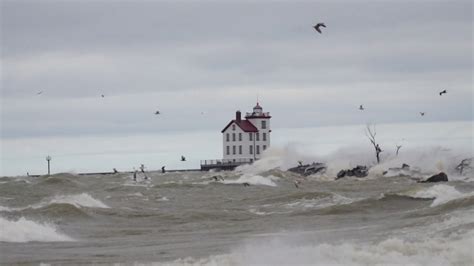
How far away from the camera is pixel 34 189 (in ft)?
157

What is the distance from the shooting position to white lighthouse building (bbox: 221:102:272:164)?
97.9 metres

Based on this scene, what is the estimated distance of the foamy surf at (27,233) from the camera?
72.2ft

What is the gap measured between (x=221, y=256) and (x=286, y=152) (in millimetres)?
78640

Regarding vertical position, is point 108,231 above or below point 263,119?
below

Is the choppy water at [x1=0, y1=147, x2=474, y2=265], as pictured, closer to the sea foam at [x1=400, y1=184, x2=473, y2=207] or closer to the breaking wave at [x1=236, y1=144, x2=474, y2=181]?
the sea foam at [x1=400, y1=184, x2=473, y2=207]

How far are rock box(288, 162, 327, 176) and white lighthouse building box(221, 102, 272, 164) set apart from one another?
12907 millimetres

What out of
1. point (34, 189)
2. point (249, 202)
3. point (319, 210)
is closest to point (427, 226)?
point (319, 210)

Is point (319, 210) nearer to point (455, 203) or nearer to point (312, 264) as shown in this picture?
point (455, 203)

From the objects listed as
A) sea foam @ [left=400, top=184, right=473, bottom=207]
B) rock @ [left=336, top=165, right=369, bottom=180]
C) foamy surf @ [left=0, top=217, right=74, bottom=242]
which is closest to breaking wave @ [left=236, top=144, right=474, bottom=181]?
rock @ [left=336, top=165, right=369, bottom=180]

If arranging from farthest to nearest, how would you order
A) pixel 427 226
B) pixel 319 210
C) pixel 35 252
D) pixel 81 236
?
1. pixel 319 210
2. pixel 81 236
3. pixel 427 226
4. pixel 35 252

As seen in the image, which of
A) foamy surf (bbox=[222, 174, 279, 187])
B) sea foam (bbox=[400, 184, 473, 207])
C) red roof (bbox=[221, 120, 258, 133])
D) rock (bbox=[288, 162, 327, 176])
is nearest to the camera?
sea foam (bbox=[400, 184, 473, 207])

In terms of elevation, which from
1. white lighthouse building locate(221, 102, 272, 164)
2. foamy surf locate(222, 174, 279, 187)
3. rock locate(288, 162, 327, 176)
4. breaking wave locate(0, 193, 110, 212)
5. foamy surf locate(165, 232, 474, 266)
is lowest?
foamy surf locate(165, 232, 474, 266)

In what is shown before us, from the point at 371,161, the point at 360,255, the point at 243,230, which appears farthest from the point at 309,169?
the point at 360,255

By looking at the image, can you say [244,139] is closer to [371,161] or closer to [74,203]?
[371,161]
